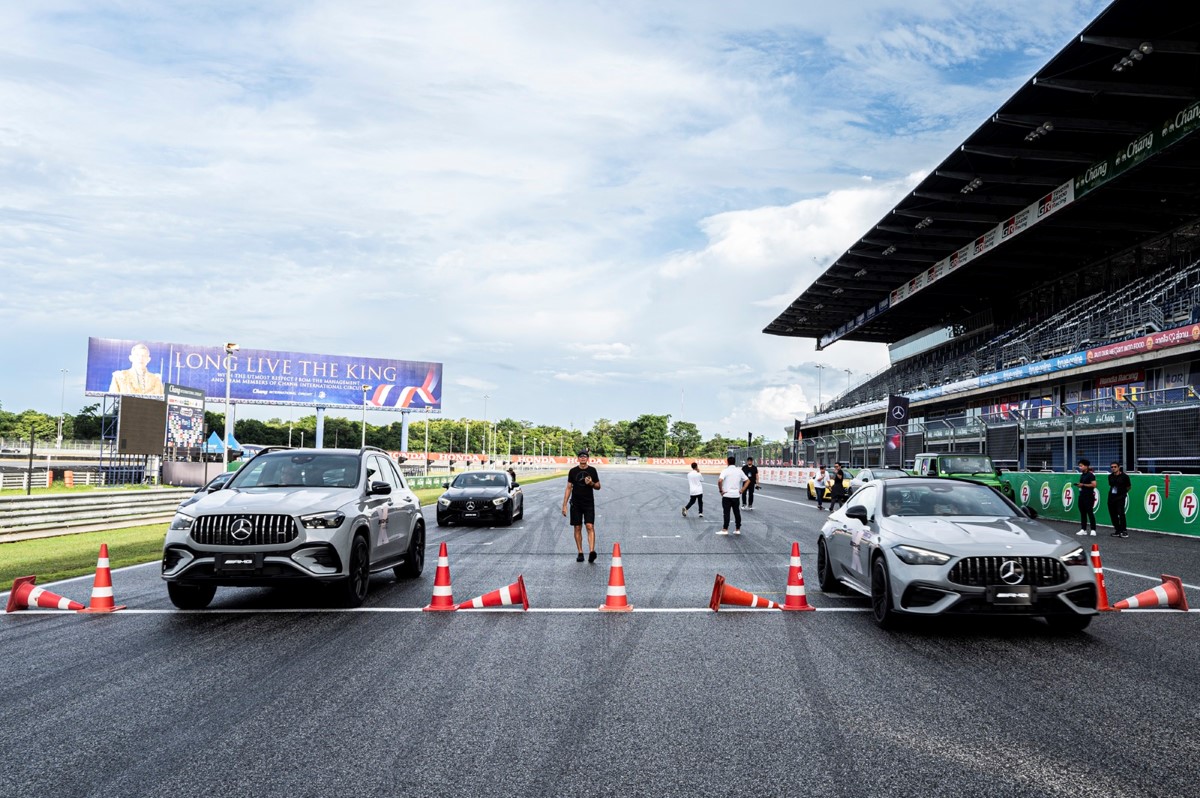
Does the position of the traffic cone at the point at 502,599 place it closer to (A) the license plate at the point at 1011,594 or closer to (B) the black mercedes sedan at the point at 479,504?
(A) the license plate at the point at 1011,594

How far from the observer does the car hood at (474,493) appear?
21.2m

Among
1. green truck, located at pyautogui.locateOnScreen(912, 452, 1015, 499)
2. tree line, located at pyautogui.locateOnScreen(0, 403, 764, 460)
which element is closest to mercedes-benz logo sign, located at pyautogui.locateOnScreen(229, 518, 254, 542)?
green truck, located at pyautogui.locateOnScreen(912, 452, 1015, 499)

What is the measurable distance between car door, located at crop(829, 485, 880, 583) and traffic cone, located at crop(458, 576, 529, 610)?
11.0 ft

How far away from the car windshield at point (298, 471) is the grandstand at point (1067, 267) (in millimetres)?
18441

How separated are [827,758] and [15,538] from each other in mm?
16993

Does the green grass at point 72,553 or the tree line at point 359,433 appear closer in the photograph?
the green grass at point 72,553

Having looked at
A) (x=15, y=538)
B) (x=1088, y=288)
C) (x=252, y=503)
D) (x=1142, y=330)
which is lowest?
(x=15, y=538)

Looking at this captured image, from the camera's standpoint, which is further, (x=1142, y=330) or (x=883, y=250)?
(x=883, y=250)

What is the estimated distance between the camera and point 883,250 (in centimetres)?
4928

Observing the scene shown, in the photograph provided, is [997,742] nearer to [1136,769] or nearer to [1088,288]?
[1136,769]

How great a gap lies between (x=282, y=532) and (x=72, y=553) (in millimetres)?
8636

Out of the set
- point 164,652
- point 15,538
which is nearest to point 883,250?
point 15,538

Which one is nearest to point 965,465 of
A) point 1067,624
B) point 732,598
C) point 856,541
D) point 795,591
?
point 856,541

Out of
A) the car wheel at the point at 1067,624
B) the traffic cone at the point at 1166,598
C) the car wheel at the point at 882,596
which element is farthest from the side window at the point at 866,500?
the traffic cone at the point at 1166,598
